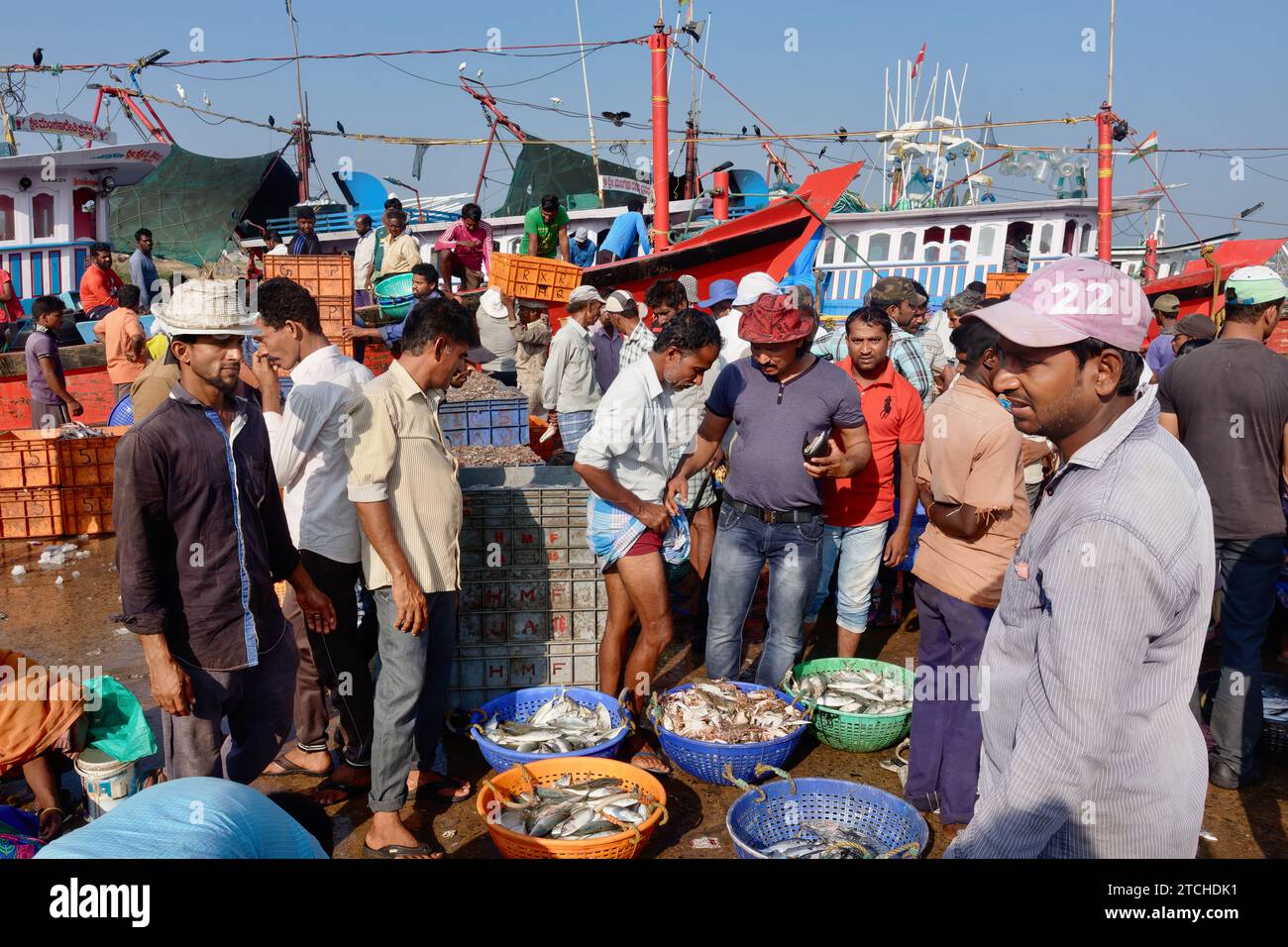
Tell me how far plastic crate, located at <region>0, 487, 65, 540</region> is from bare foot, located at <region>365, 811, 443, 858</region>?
22.1 feet

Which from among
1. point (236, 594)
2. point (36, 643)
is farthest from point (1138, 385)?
point (36, 643)

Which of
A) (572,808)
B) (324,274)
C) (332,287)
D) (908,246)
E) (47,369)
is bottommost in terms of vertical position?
(572,808)

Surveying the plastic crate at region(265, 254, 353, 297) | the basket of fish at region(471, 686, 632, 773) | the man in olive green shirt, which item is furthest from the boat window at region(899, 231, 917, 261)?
the basket of fish at region(471, 686, 632, 773)

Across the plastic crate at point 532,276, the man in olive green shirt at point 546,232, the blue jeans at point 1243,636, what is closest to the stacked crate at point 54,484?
the plastic crate at point 532,276

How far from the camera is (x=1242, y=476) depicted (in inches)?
172

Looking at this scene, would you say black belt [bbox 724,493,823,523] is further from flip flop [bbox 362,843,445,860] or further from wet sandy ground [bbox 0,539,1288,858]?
flip flop [bbox 362,843,445,860]

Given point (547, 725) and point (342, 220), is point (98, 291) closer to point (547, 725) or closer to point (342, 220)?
point (342, 220)

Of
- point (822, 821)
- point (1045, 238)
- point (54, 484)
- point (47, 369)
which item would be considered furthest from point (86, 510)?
point (1045, 238)

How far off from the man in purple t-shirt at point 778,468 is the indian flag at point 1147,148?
1846 centimetres

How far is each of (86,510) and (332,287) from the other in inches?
A: 149

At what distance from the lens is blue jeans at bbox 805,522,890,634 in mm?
5293

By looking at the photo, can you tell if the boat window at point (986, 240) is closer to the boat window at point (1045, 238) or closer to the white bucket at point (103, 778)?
the boat window at point (1045, 238)
